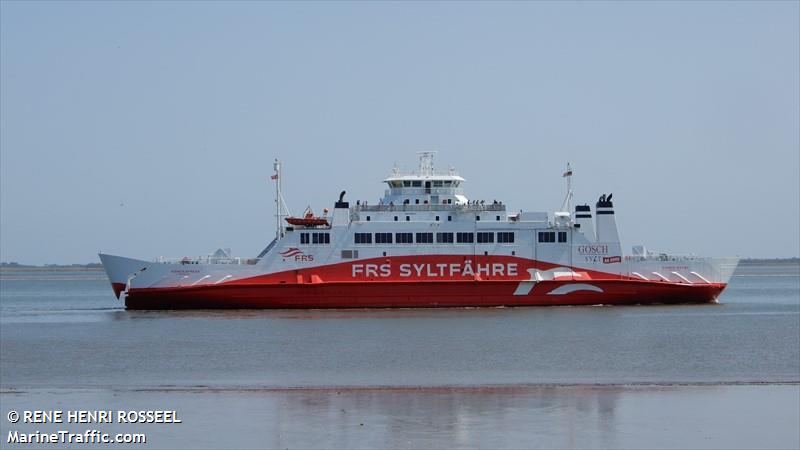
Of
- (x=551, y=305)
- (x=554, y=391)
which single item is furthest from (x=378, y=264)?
(x=554, y=391)

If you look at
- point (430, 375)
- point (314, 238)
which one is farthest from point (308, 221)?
point (430, 375)

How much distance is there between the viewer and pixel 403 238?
39.5 m

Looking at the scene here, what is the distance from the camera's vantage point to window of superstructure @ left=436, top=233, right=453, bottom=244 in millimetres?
39594

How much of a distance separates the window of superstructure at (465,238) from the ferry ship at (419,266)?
0.12ft

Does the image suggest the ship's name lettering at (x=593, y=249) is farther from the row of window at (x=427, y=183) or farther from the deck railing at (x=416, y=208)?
the row of window at (x=427, y=183)

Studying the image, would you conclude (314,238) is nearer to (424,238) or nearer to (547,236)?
(424,238)

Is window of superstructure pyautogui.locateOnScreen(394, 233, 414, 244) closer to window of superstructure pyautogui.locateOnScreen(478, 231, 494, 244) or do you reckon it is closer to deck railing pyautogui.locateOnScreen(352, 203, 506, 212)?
deck railing pyautogui.locateOnScreen(352, 203, 506, 212)

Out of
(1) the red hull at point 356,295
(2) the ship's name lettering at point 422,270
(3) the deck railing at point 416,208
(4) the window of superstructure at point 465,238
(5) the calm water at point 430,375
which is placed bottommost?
(5) the calm water at point 430,375

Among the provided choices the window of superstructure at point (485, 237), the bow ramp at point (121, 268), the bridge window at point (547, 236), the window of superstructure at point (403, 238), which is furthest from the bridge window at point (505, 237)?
the bow ramp at point (121, 268)

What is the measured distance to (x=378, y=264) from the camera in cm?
3931

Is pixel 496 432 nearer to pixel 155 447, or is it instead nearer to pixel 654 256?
pixel 155 447

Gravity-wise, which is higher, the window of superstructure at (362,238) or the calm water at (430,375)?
the window of superstructure at (362,238)

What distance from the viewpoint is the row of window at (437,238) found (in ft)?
129

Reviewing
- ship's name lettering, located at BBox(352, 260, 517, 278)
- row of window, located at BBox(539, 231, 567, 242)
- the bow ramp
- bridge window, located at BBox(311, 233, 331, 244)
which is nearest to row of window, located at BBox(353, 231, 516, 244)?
ship's name lettering, located at BBox(352, 260, 517, 278)
